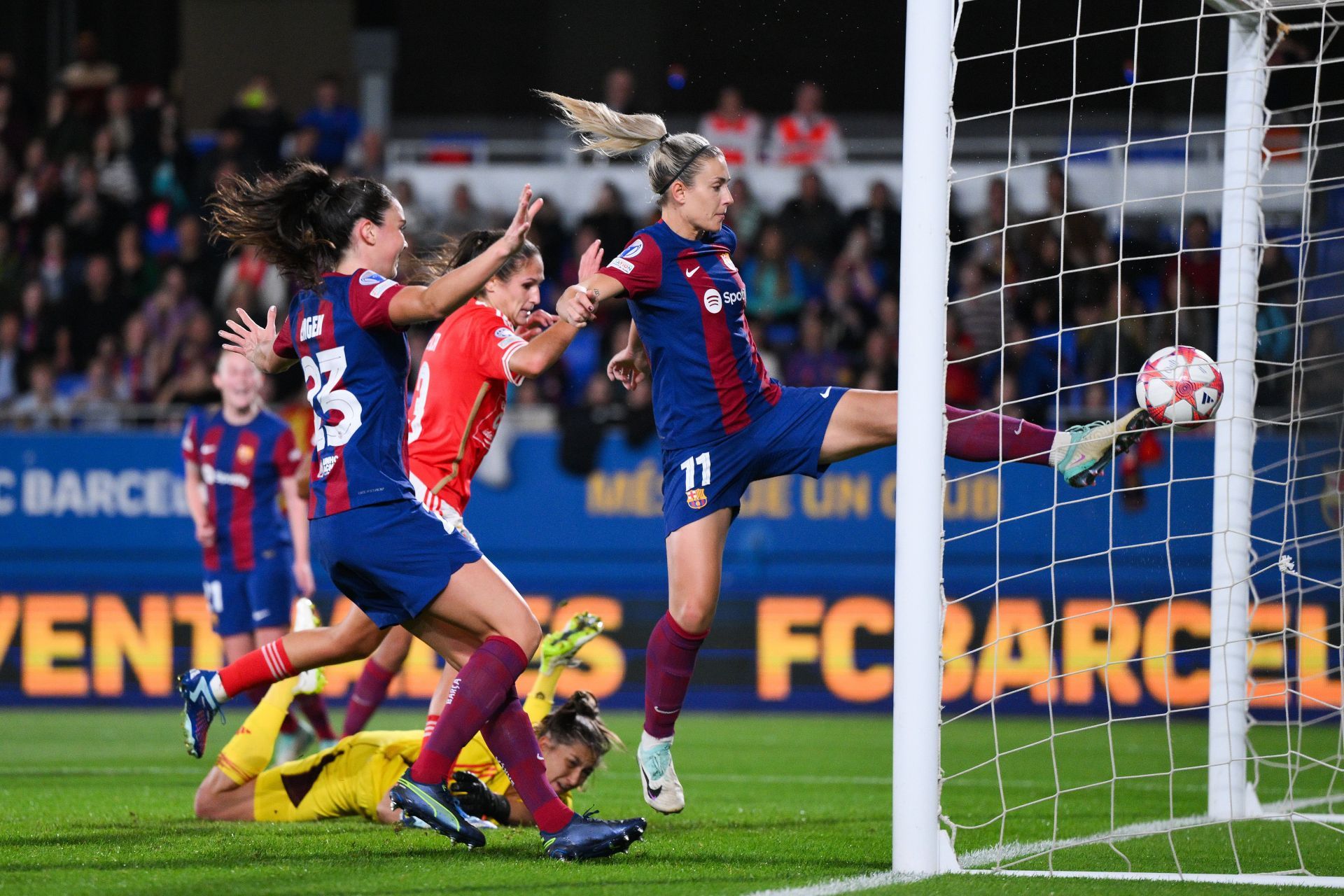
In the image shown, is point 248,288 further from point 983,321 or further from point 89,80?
point 983,321

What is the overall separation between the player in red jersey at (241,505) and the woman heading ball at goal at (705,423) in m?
3.93

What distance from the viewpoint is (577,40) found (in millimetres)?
16219

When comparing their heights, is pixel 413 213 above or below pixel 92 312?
above

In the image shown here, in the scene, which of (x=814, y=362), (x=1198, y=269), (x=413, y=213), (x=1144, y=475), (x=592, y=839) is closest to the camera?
(x=592, y=839)

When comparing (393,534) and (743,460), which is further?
(743,460)

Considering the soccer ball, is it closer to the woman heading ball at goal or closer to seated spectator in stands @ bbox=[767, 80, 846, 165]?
the woman heading ball at goal

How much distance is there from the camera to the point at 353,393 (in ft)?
14.4

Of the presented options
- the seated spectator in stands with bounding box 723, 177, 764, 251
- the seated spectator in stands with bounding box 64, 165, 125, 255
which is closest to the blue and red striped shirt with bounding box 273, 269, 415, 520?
the seated spectator in stands with bounding box 723, 177, 764, 251

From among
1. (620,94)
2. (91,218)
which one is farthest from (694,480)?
(91,218)

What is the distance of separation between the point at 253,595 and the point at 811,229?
6570mm

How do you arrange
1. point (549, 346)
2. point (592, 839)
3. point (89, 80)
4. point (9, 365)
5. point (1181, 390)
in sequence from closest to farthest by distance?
point (592, 839) < point (549, 346) < point (1181, 390) < point (9, 365) < point (89, 80)

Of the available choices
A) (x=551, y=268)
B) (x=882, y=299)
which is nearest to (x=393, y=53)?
(x=551, y=268)

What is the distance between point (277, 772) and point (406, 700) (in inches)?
225

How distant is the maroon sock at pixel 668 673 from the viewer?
16.4 feet
